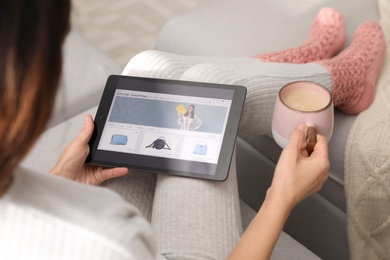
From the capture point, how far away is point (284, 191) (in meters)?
0.96

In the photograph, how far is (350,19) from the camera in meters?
1.58

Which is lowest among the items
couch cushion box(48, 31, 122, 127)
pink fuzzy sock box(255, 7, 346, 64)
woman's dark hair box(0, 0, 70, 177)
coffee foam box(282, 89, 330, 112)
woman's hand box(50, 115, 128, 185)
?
couch cushion box(48, 31, 122, 127)

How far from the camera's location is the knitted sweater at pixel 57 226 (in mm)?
602

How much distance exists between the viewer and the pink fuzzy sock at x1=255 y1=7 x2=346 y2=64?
54.3 inches

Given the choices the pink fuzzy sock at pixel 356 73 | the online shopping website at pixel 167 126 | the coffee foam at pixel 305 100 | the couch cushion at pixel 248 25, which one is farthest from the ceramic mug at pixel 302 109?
the couch cushion at pixel 248 25

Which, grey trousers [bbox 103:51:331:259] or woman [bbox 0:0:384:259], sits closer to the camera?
woman [bbox 0:0:384:259]

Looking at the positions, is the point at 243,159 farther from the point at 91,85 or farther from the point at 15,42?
the point at 15,42

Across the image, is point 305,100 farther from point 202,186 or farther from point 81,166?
point 81,166

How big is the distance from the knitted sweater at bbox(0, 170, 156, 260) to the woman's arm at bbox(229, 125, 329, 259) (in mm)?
308

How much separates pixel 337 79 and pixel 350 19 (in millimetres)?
331

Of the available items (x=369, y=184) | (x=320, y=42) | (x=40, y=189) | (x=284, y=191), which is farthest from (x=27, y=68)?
(x=320, y=42)

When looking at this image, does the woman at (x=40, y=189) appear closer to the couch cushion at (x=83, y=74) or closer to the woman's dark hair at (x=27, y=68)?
the woman's dark hair at (x=27, y=68)

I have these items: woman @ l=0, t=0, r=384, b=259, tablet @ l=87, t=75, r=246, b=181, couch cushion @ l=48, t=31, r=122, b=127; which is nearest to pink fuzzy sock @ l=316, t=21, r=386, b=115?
tablet @ l=87, t=75, r=246, b=181

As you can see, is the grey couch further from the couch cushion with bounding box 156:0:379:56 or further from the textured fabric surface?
the textured fabric surface
